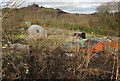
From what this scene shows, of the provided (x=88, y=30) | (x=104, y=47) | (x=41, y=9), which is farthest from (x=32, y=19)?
(x=104, y=47)

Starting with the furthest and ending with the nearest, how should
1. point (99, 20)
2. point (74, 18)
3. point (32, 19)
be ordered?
point (74, 18), point (99, 20), point (32, 19)

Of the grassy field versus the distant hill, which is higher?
the distant hill

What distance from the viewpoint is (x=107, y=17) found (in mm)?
4938

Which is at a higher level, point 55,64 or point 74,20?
point 74,20

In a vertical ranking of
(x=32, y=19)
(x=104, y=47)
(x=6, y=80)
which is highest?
(x=32, y=19)

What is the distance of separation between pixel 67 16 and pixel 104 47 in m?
3.02

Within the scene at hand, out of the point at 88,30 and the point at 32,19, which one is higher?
the point at 32,19

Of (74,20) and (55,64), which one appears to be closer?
(55,64)

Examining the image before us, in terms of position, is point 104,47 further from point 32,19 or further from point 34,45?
point 32,19

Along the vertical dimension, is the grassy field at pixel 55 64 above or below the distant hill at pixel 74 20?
below

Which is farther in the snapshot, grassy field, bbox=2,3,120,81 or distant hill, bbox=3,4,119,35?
distant hill, bbox=3,4,119,35

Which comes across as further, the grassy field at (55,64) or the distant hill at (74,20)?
the distant hill at (74,20)

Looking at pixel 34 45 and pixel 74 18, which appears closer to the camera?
pixel 34 45

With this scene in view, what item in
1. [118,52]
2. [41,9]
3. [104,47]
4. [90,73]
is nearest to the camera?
[90,73]
